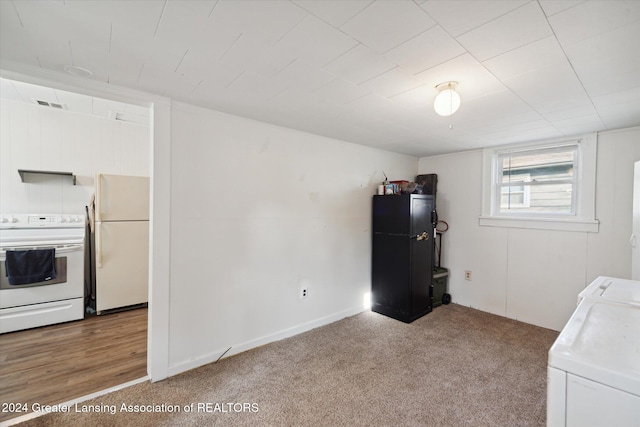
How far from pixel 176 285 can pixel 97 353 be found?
1.13 m

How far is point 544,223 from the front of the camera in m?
3.17

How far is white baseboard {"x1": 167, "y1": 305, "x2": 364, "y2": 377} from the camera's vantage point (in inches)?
88.4

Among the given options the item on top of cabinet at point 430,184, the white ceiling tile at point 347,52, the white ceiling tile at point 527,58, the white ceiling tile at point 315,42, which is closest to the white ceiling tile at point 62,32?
the white ceiling tile at point 347,52

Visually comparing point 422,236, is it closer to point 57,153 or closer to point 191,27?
point 191,27

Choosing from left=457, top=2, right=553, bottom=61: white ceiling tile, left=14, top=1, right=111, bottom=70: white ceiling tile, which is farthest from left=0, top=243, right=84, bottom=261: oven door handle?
left=457, top=2, right=553, bottom=61: white ceiling tile

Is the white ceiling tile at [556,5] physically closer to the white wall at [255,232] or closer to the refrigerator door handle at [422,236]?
the white wall at [255,232]

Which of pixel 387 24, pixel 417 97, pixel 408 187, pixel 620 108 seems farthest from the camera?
pixel 408 187

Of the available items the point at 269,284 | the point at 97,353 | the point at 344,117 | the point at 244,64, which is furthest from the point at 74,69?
the point at 97,353

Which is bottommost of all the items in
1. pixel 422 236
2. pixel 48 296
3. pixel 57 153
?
pixel 48 296

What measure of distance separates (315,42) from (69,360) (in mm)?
3167

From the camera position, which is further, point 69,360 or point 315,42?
point 69,360

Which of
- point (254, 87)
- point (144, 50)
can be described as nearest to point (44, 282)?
point (144, 50)

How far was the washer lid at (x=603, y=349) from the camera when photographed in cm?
81

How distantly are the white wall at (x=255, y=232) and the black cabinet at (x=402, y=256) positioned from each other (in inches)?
9.5
